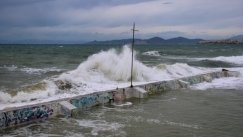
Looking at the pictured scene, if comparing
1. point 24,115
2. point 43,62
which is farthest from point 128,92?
point 43,62

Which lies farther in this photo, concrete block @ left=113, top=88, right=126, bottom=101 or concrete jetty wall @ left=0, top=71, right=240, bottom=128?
concrete block @ left=113, top=88, right=126, bottom=101

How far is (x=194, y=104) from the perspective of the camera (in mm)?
9359

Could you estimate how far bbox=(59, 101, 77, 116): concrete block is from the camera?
750 cm

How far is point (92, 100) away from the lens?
9016 mm

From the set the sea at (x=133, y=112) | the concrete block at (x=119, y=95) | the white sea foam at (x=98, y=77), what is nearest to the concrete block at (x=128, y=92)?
the concrete block at (x=119, y=95)

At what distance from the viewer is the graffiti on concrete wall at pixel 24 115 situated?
21.2ft

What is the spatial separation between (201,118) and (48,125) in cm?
487

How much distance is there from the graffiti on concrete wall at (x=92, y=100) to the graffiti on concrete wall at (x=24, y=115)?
1.14m

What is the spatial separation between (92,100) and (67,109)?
163 cm

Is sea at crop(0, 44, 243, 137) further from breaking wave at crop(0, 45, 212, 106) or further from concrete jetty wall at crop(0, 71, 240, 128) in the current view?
concrete jetty wall at crop(0, 71, 240, 128)

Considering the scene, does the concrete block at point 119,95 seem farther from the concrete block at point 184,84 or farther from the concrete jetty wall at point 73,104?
the concrete block at point 184,84

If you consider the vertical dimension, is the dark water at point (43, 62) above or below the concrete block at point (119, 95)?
above

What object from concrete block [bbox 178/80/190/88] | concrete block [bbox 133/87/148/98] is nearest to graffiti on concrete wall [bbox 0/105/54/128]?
concrete block [bbox 133/87/148/98]

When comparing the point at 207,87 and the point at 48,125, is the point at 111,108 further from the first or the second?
the point at 207,87
